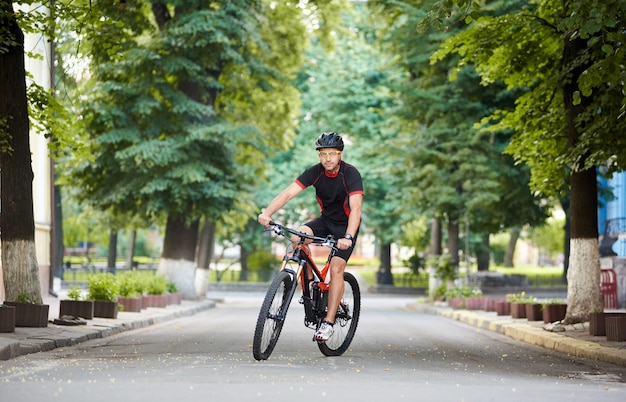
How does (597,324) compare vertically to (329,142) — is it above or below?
below

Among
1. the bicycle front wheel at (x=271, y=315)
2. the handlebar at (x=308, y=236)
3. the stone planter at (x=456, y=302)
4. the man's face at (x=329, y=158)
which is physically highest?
the man's face at (x=329, y=158)

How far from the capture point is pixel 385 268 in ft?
189

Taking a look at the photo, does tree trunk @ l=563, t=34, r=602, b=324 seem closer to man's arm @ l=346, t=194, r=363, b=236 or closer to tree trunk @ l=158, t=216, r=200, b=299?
man's arm @ l=346, t=194, r=363, b=236

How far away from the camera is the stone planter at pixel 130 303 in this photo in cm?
2341

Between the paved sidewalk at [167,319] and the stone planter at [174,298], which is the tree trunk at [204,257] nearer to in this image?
the stone planter at [174,298]

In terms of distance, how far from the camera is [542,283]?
187 ft

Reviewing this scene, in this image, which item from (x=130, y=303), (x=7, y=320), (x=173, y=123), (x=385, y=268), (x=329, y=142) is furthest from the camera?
(x=385, y=268)

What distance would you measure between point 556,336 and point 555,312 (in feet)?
10.7

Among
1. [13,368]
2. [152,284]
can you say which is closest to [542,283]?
[152,284]

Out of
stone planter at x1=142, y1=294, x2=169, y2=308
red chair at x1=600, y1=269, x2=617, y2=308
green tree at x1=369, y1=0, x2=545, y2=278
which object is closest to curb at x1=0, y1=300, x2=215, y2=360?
stone planter at x1=142, y1=294, x2=169, y2=308

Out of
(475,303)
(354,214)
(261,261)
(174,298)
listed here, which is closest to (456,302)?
(475,303)

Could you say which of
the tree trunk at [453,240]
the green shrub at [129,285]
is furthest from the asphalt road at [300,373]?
the tree trunk at [453,240]

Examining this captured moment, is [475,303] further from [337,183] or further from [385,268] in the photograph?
[385,268]

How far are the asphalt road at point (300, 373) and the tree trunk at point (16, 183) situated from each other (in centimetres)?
166
